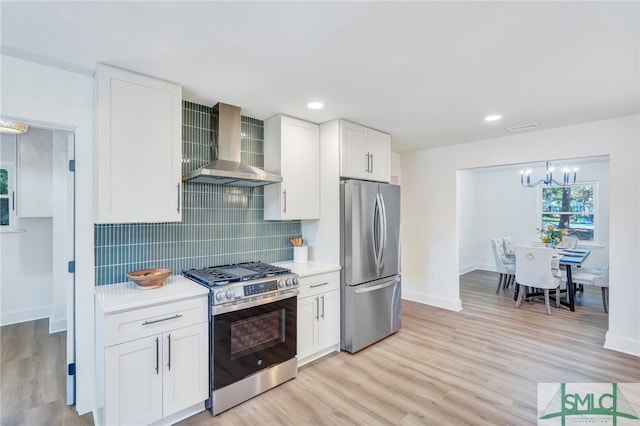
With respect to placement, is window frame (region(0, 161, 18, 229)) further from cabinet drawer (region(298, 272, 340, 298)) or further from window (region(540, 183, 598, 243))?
window (region(540, 183, 598, 243))

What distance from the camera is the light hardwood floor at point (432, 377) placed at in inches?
87.0

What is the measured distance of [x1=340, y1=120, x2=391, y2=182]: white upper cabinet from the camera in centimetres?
330

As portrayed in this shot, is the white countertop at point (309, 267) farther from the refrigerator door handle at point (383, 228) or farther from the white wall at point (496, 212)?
the white wall at point (496, 212)

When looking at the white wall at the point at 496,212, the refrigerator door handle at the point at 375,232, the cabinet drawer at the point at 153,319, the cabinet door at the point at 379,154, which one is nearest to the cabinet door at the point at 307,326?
the refrigerator door handle at the point at 375,232

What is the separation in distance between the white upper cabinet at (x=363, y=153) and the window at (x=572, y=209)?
5060 millimetres

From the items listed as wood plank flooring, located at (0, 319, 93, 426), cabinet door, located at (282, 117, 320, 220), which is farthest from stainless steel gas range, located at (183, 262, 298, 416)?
wood plank flooring, located at (0, 319, 93, 426)

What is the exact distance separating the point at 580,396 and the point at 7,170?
662 cm

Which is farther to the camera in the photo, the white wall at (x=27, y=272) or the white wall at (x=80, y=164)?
the white wall at (x=27, y=272)

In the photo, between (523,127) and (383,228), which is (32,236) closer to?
(383,228)

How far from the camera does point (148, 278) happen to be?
85.6 inches

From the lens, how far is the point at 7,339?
11.4 ft

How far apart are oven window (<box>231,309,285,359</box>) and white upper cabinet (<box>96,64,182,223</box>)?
0.99 m

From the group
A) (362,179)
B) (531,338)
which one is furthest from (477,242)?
(362,179)

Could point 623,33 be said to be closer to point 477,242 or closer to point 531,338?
point 531,338
